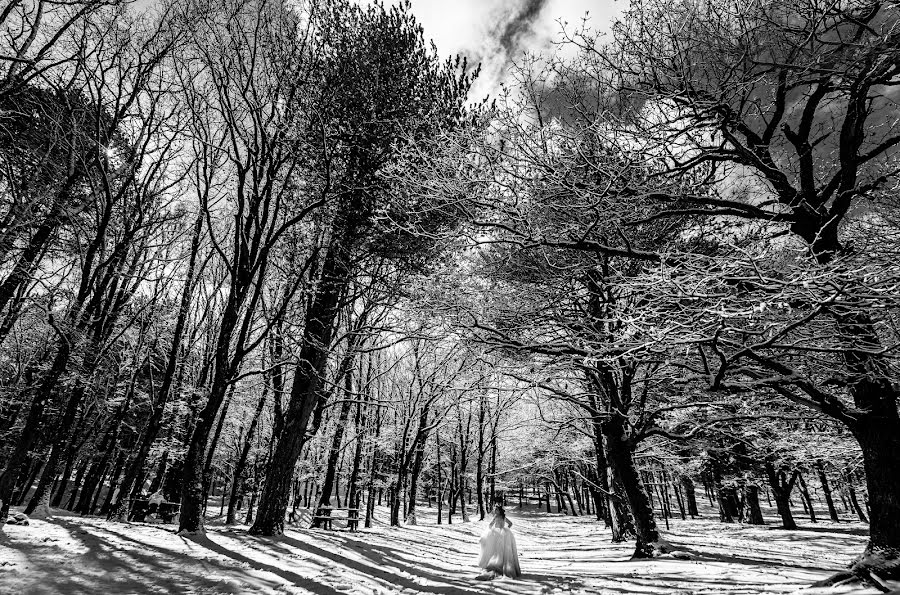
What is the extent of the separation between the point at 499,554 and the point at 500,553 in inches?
1.1

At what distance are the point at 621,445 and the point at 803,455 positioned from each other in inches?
336

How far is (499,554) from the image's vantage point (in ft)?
27.7

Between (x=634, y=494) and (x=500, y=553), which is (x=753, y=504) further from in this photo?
(x=500, y=553)

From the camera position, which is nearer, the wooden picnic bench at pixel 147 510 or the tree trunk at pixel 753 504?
the wooden picnic bench at pixel 147 510

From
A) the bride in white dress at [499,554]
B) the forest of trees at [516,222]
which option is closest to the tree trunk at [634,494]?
the forest of trees at [516,222]

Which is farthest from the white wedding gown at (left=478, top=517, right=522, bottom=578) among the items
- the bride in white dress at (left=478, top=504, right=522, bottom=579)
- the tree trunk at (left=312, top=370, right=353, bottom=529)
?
the tree trunk at (left=312, top=370, right=353, bottom=529)

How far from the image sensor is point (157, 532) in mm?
8055

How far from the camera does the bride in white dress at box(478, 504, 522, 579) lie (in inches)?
328

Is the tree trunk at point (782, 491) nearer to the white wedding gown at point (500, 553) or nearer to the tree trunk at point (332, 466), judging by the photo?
the white wedding gown at point (500, 553)

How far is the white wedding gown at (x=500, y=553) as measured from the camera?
8.35m

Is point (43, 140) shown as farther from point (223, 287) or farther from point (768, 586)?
point (768, 586)

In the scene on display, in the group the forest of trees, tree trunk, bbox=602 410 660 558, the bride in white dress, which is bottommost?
the bride in white dress

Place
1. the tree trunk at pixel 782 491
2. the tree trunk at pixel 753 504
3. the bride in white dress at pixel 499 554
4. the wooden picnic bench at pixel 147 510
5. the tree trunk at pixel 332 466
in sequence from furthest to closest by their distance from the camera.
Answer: the tree trunk at pixel 753 504
the tree trunk at pixel 782 491
the tree trunk at pixel 332 466
the wooden picnic bench at pixel 147 510
the bride in white dress at pixel 499 554

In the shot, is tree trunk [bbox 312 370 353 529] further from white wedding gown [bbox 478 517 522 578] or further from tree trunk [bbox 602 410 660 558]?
tree trunk [bbox 602 410 660 558]
